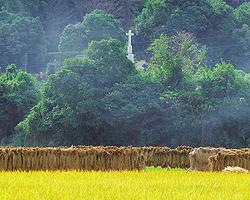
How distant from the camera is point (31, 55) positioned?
7338 cm

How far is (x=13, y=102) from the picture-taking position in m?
47.5

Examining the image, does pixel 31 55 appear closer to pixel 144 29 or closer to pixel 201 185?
pixel 144 29

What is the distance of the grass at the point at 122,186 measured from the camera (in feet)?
39.2

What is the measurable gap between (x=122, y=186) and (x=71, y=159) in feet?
20.9

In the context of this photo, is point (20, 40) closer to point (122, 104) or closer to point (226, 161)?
point (122, 104)

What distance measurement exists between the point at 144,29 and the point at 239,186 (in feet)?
A: 205

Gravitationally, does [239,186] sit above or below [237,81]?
below

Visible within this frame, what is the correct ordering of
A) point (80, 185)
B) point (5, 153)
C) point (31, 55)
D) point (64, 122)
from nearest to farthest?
point (80, 185) → point (5, 153) → point (64, 122) → point (31, 55)

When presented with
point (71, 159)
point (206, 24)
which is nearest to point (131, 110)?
point (71, 159)

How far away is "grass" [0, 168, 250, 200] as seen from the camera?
11.9m

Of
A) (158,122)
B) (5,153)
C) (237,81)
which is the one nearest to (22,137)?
(158,122)

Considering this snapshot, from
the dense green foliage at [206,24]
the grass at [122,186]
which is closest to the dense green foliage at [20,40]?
the dense green foliage at [206,24]

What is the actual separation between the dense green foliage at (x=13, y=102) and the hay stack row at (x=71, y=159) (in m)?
26.6

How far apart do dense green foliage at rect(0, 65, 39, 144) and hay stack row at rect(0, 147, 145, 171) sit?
26645 millimetres
